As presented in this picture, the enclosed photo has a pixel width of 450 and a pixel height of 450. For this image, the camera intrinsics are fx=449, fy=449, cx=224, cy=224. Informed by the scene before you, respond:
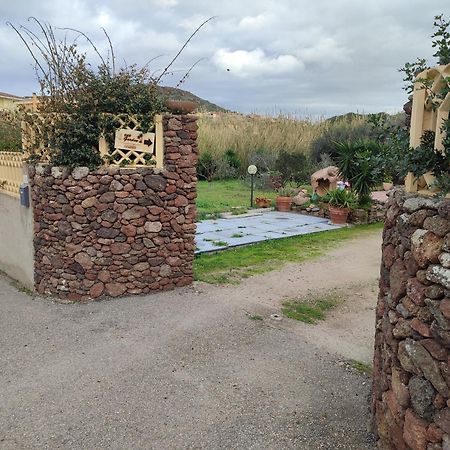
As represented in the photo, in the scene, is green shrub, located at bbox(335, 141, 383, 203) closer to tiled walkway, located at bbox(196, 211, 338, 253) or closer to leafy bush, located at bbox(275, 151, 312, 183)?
tiled walkway, located at bbox(196, 211, 338, 253)

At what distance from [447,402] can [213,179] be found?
727 inches

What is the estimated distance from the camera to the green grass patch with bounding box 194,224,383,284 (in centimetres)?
713

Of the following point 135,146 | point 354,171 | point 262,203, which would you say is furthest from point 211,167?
point 135,146

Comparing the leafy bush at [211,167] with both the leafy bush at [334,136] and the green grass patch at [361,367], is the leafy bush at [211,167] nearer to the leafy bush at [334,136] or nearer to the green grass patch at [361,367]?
the leafy bush at [334,136]

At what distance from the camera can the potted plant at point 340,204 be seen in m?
11.5

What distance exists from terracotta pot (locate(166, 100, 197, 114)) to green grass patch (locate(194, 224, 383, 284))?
248 cm

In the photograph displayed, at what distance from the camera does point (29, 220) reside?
20.3 ft

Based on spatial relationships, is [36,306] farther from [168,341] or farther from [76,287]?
[168,341]

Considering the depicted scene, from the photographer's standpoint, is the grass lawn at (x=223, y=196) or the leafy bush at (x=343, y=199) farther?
the grass lawn at (x=223, y=196)

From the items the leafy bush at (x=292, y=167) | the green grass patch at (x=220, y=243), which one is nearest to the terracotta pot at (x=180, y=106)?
the green grass patch at (x=220, y=243)

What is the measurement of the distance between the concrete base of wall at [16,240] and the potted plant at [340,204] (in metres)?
7.67

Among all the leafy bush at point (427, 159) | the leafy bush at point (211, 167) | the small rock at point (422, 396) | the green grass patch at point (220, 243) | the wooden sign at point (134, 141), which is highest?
the wooden sign at point (134, 141)

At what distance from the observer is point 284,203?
1325cm

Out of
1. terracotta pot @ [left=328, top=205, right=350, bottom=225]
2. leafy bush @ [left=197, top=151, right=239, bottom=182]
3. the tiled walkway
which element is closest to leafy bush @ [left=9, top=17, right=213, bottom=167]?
the tiled walkway
